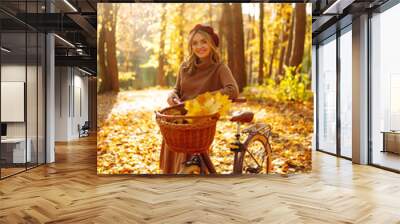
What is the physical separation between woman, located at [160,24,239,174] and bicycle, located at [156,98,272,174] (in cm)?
19

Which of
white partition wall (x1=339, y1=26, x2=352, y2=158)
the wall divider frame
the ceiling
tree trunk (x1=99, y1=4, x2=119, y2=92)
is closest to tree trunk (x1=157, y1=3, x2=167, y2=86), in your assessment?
tree trunk (x1=99, y1=4, x2=119, y2=92)

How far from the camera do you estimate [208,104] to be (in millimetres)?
6430

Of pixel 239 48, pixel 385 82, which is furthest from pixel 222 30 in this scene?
pixel 385 82

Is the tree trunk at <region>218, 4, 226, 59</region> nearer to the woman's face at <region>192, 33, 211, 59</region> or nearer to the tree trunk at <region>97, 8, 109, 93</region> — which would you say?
the woman's face at <region>192, 33, 211, 59</region>

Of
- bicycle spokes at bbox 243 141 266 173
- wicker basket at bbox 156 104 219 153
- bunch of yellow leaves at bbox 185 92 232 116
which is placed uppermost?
bunch of yellow leaves at bbox 185 92 232 116

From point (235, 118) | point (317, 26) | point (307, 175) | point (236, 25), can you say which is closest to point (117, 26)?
point (236, 25)

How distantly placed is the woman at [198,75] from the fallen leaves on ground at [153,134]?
20 cm

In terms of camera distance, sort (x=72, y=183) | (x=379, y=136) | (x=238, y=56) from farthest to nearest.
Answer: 1. (x=379, y=136)
2. (x=238, y=56)
3. (x=72, y=183)

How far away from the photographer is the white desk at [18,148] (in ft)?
22.2

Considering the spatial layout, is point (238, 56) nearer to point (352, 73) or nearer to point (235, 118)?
point (235, 118)

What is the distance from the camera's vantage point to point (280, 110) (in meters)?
6.68

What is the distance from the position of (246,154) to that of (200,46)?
1864 mm

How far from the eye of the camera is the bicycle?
6.53m

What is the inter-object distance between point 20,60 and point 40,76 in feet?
3.38
